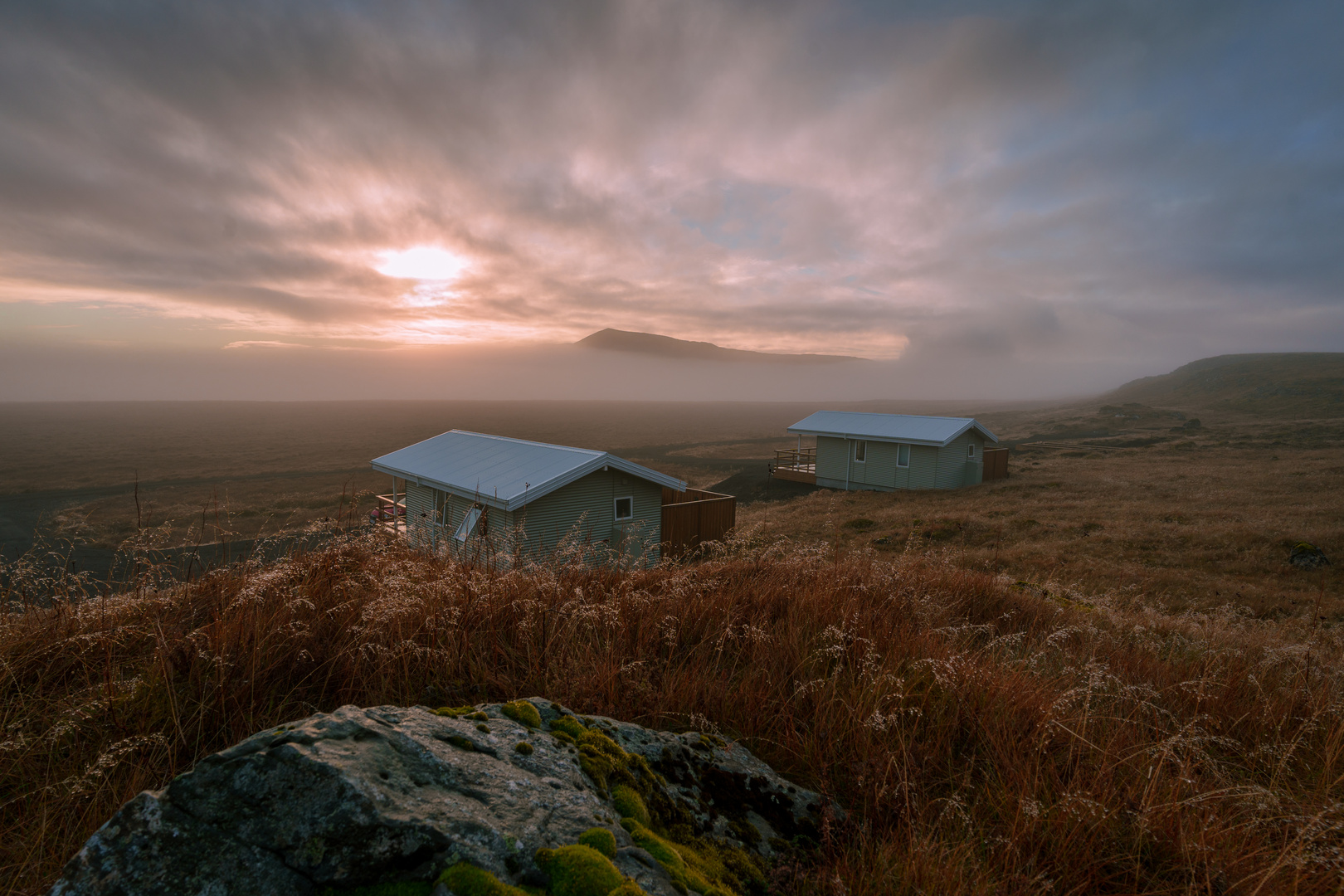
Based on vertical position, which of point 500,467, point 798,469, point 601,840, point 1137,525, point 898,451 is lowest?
point 798,469

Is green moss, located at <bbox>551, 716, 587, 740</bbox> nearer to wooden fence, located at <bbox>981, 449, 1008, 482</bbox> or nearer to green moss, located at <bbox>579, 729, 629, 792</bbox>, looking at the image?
green moss, located at <bbox>579, 729, 629, 792</bbox>

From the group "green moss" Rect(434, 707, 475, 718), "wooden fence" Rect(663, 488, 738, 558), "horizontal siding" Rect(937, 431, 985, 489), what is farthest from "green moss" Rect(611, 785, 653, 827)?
"horizontal siding" Rect(937, 431, 985, 489)

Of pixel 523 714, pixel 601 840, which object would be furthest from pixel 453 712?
pixel 601 840

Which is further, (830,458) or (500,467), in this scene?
(830,458)

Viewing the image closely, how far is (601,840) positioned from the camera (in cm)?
162

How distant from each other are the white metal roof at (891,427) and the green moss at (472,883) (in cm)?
3483

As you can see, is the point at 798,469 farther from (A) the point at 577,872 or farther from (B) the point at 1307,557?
(A) the point at 577,872

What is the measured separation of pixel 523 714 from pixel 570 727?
0.20 m

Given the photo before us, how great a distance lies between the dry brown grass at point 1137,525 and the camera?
13.4 m

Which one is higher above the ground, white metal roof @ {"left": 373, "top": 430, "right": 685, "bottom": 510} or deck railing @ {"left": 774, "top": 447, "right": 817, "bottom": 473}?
white metal roof @ {"left": 373, "top": 430, "right": 685, "bottom": 510}

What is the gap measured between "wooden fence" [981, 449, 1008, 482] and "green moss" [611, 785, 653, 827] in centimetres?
3857

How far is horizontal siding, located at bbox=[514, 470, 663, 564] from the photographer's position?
16.4 m

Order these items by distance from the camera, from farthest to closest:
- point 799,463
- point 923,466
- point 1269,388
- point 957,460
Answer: point 1269,388 < point 799,463 < point 957,460 < point 923,466

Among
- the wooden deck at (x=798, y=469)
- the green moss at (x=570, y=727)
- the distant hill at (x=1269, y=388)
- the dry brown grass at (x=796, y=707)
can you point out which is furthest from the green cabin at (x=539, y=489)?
the distant hill at (x=1269, y=388)
